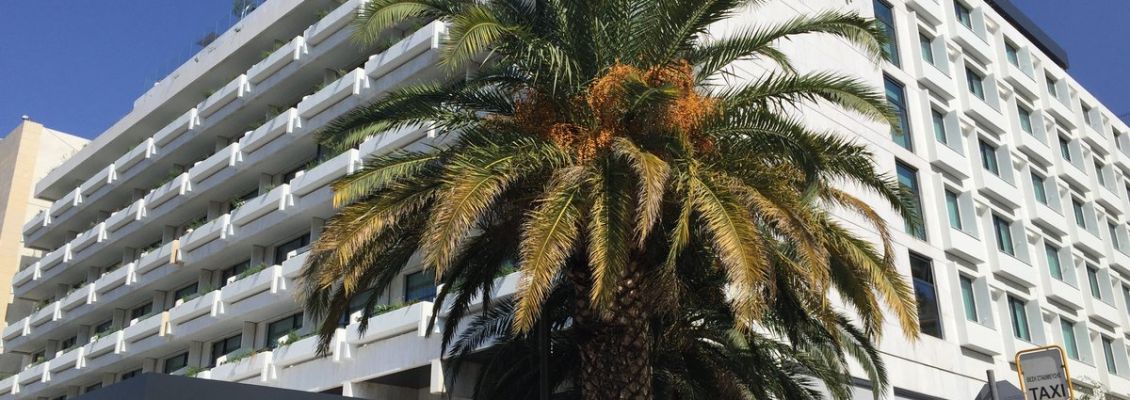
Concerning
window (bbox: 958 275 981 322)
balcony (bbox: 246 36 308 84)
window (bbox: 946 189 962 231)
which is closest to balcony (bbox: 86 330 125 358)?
balcony (bbox: 246 36 308 84)

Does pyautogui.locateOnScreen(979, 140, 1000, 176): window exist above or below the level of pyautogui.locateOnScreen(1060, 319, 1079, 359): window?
above

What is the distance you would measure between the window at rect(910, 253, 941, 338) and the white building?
7cm

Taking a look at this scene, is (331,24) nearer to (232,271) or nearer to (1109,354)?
(232,271)

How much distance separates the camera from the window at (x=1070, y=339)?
36.9m

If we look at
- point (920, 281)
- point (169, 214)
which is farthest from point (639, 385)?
point (169, 214)

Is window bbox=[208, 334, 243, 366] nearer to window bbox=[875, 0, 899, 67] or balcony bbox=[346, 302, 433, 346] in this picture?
balcony bbox=[346, 302, 433, 346]

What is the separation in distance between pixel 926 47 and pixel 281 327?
72.2 feet

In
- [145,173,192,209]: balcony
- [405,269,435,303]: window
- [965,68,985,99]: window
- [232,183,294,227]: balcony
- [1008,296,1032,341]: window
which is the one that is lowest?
[405,269,435,303]: window

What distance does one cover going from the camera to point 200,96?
129 feet

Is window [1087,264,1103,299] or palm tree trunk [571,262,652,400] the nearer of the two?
palm tree trunk [571,262,652,400]

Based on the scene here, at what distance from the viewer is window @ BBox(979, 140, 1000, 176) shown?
36.3 meters

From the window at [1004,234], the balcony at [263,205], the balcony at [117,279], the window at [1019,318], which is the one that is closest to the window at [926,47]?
the window at [1004,234]

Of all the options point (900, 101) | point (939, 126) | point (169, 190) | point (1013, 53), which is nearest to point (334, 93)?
point (169, 190)

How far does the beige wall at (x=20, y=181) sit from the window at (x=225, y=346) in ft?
57.3
